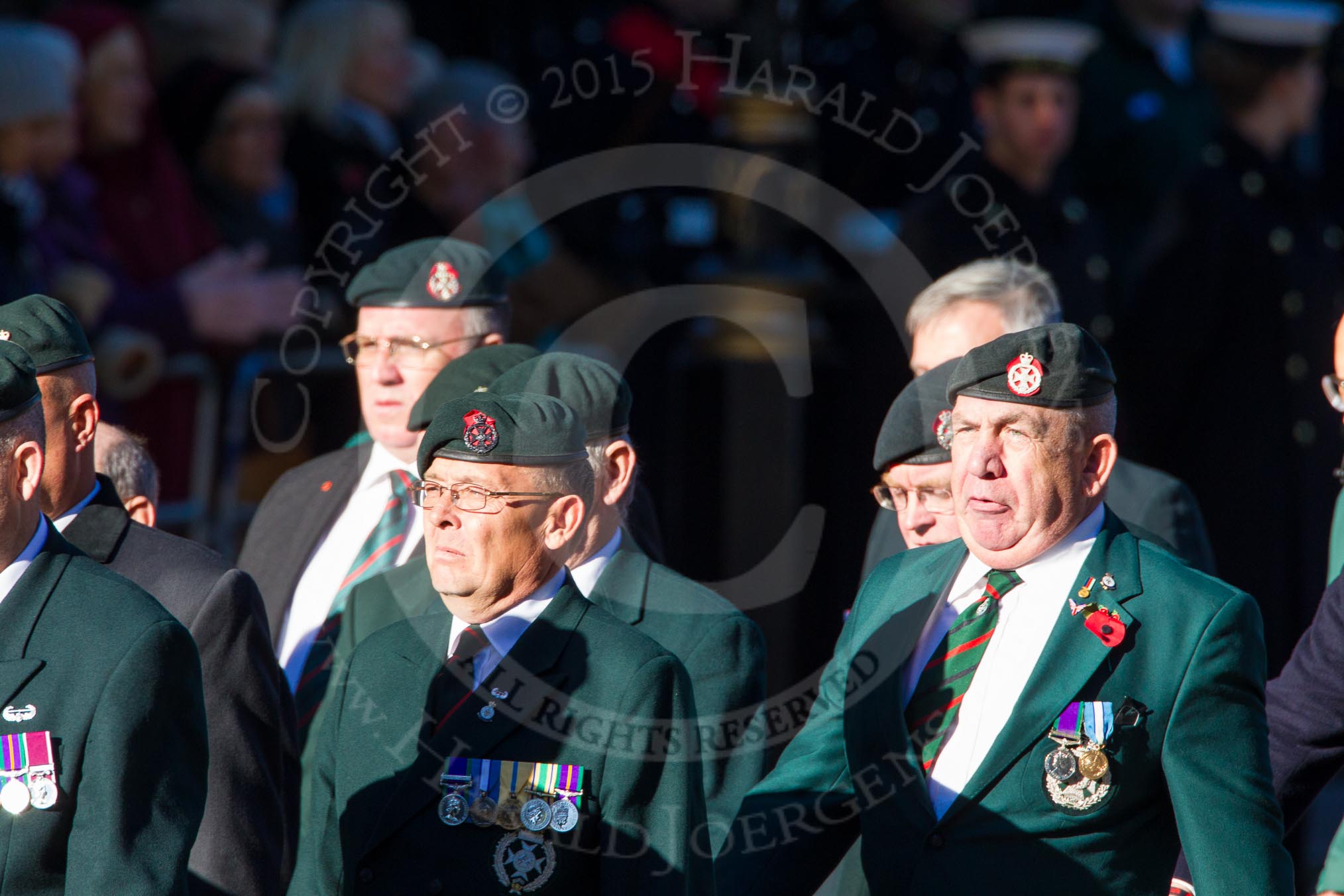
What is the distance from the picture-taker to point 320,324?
6844 mm

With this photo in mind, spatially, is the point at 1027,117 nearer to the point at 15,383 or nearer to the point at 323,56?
the point at 323,56

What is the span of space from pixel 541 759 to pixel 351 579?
134 cm

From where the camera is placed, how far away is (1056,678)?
3170 mm

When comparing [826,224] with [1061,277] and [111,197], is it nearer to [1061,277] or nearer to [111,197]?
[1061,277]

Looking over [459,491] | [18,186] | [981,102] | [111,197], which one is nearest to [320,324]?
[111,197]

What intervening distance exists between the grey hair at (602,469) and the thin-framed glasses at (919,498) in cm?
48

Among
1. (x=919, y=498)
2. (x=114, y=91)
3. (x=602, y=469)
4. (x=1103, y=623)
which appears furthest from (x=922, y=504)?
(x=114, y=91)

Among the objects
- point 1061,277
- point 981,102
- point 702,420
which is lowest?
point 702,420

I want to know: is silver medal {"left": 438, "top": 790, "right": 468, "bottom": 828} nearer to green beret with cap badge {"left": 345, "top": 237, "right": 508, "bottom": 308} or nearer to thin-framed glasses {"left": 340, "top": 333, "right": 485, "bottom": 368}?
thin-framed glasses {"left": 340, "top": 333, "right": 485, "bottom": 368}

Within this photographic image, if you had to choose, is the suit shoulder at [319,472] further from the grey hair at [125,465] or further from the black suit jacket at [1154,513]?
the black suit jacket at [1154,513]

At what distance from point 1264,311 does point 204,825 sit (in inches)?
173

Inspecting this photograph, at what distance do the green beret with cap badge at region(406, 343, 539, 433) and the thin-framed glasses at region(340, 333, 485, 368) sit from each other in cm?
24

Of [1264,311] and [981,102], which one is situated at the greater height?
[981,102]

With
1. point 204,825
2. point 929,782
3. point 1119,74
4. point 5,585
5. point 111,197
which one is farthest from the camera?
point 1119,74
